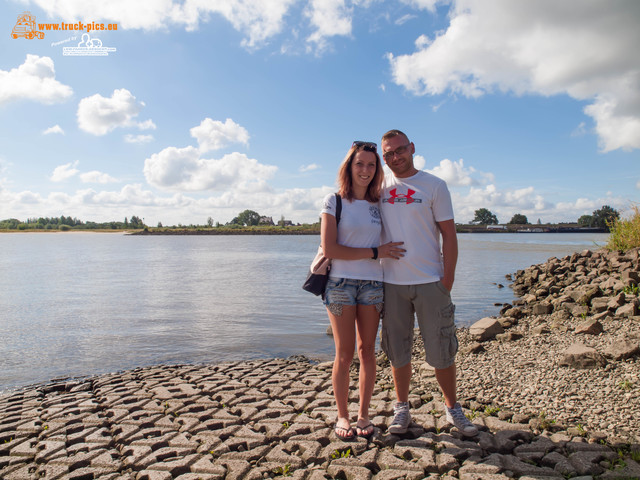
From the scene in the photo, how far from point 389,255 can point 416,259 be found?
0.84ft

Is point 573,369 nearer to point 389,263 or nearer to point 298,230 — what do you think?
point 389,263

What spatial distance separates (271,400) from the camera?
17.2 ft

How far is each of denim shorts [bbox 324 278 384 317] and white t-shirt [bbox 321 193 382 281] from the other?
51 mm

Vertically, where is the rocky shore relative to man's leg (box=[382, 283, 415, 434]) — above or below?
below

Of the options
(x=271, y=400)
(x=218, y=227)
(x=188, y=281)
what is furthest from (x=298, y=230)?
(x=271, y=400)

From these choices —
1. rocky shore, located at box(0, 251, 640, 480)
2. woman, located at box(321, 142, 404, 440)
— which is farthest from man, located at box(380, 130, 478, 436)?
rocky shore, located at box(0, 251, 640, 480)

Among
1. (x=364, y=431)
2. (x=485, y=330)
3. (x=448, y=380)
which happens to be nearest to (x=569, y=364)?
(x=448, y=380)

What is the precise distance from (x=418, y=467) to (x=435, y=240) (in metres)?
1.88

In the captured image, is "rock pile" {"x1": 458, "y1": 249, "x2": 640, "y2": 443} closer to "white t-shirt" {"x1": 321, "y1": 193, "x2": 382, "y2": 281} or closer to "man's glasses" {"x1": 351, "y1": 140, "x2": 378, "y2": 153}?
"white t-shirt" {"x1": 321, "y1": 193, "x2": 382, "y2": 281}

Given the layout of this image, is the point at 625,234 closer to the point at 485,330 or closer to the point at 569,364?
the point at 485,330

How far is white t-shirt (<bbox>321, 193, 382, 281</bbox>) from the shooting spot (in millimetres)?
3732

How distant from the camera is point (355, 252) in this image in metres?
3.67

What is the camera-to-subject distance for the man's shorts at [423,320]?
12.5ft

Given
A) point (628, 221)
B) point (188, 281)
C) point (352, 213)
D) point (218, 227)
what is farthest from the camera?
point (218, 227)
